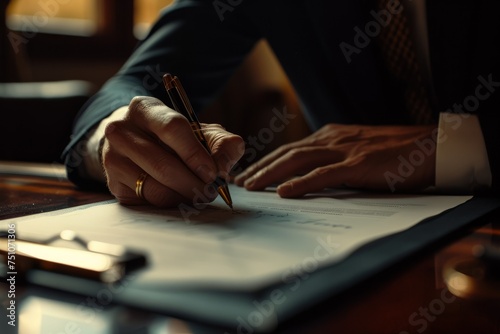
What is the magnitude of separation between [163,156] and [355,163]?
0.93ft

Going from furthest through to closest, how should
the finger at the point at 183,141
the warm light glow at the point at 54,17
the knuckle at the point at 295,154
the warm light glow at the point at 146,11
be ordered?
1. the warm light glow at the point at 146,11
2. the warm light glow at the point at 54,17
3. the knuckle at the point at 295,154
4. the finger at the point at 183,141

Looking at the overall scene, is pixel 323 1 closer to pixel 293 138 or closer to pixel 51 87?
pixel 51 87

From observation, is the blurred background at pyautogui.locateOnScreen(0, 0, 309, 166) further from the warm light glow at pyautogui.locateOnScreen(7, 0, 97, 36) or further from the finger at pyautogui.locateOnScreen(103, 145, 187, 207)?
the finger at pyautogui.locateOnScreen(103, 145, 187, 207)

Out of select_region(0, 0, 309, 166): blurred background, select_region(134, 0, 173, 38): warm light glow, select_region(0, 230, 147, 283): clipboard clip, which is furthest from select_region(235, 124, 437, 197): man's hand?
Result: select_region(134, 0, 173, 38): warm light glow

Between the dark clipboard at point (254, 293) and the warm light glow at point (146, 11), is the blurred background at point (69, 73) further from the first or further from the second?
the dark clipboard at point (254, 293)

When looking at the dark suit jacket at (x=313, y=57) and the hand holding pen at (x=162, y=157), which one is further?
the dark suit jacket at (x=313, y=57)

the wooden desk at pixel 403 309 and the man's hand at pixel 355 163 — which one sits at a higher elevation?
the wooden desk at pixel 403 309

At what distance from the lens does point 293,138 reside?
12.1 feet

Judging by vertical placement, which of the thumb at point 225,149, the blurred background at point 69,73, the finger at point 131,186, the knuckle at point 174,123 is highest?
the knuckle at point 174,123

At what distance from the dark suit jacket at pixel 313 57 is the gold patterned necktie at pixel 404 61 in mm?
22

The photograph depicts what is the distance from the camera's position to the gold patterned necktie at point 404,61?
1.09m

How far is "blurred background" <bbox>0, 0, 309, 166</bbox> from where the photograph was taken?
1668mm

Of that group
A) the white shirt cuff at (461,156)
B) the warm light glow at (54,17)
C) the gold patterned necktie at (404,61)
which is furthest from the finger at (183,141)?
the warm light glow at (54,17)

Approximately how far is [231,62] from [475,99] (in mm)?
601
